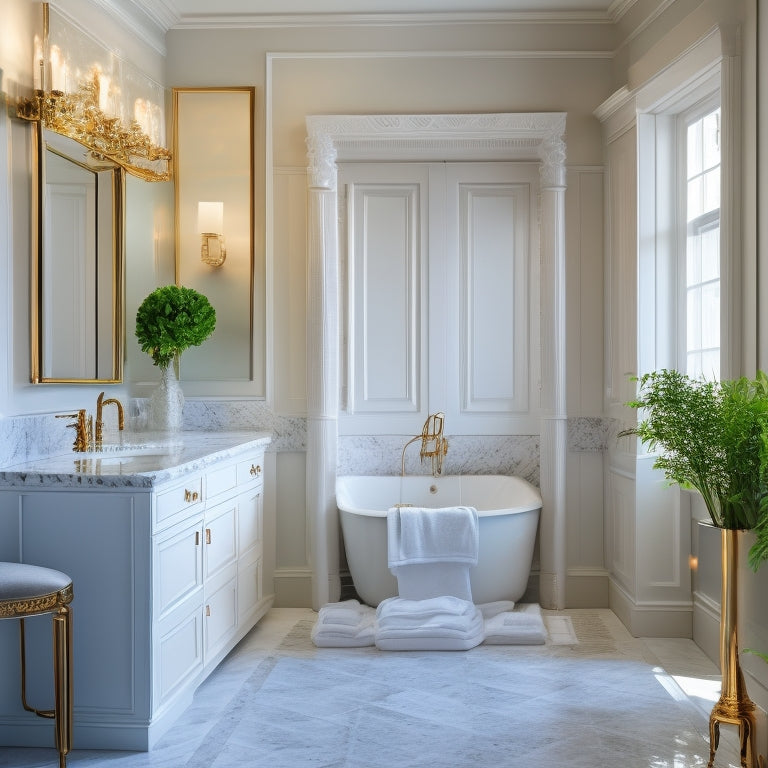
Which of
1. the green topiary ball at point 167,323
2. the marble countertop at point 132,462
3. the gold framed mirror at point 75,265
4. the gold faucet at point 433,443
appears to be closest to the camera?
the marble countertop at point 132,462

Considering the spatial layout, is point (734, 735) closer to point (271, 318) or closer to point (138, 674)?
point (138, 674)

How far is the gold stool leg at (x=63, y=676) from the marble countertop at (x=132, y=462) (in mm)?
400

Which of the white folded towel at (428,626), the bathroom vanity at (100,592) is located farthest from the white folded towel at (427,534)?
the bathroom vanity at (100,592)

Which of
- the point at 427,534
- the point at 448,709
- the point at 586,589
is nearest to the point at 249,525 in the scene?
the point at 427,534

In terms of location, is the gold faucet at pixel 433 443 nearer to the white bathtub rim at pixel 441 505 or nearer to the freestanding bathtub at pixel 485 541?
the white bathtub rim at pixel 441 505

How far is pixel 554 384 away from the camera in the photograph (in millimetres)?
4367

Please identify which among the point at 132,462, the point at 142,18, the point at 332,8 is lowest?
the point at 132,462

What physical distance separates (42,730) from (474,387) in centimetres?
269

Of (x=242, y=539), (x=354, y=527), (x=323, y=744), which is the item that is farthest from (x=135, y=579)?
(x=354, y=527)

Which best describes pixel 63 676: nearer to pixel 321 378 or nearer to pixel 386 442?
pixel 321 378

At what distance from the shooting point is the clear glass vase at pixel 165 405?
395cm

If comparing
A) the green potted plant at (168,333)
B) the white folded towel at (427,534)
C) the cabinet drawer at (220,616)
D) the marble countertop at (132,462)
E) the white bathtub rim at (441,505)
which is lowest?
the cabinet drawer at (220,616)

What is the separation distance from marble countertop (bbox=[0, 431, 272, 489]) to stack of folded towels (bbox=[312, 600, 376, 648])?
33.4 inches

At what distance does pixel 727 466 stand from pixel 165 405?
2.48m
